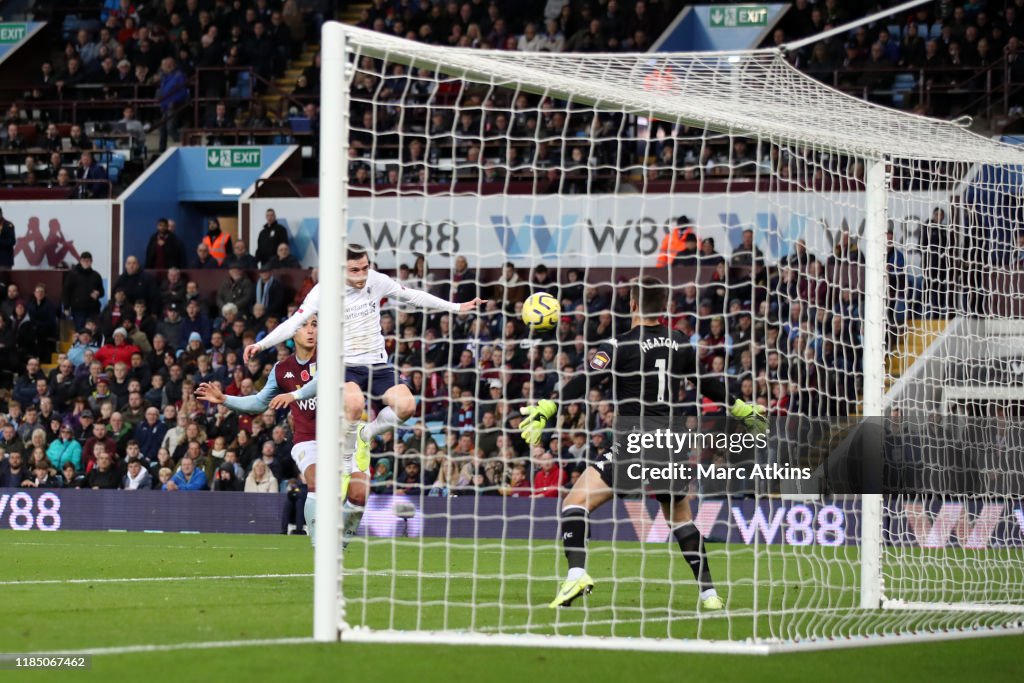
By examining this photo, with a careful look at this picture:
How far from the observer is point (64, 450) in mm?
20516

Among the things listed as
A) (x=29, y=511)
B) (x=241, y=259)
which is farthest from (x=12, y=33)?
(x=29, y=511)

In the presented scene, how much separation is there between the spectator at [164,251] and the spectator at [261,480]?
512 cm

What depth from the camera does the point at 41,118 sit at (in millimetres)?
26656

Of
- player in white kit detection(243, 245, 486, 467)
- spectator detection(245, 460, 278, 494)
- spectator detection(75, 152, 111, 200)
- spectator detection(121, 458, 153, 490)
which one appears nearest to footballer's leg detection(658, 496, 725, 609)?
player in white kit detection(243, 245, 486, 467)

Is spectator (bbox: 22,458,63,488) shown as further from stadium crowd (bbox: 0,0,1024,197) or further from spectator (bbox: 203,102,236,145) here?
spectator (bbox: 203,102,236,145)

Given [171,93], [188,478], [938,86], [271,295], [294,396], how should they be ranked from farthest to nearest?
1. [171,93]
2. [938,86]
3. [271,295]
4. [188,478]
5. [294,396]

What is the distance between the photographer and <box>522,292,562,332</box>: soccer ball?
30.9ft

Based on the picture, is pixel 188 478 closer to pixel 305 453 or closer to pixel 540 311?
pixel 305 453

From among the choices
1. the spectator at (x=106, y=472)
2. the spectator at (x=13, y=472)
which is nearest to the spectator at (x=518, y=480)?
the spectator at (x=106, y=472)

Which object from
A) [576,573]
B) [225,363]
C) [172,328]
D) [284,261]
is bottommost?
[576,573]

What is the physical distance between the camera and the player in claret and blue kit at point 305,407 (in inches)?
426

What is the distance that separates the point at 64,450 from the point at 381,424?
1030 cm

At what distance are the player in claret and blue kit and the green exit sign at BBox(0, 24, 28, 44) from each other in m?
19.4

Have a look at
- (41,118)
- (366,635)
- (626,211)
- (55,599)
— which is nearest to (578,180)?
(626,211)
